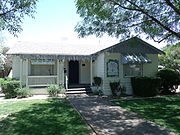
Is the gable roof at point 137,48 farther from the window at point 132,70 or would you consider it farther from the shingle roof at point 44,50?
the shingle roof at point 44,50

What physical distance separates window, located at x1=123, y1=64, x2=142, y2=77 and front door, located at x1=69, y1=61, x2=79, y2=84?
4.95 meters

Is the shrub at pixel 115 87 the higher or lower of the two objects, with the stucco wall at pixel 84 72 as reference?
lower

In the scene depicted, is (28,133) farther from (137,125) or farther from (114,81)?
(114,81)

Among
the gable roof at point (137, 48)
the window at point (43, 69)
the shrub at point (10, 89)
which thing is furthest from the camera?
the window at point (43, 69)

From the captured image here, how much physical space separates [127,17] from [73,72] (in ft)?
26.4

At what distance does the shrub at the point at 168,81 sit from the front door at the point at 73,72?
7.91m

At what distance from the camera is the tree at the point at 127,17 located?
8953mm

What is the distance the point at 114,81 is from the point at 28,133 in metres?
8.92

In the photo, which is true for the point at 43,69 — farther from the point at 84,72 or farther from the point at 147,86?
the point at 147,86

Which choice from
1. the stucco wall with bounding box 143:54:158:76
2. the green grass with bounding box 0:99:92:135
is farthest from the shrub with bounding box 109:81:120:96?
the green grass with bounding box 0:99:92:135

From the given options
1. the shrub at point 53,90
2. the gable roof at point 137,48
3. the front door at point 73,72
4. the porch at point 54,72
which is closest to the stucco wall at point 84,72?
the porch at point 54,72

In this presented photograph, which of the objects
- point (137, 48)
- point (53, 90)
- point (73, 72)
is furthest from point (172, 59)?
point (53, 90)

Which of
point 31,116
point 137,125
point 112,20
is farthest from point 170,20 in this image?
point 31,116

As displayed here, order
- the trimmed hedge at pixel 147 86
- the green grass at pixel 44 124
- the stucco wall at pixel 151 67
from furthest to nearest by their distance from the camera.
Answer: the stucco wall at pixel 151 67 < the trimmed hedge at pixel 147 86 < the green grass at pixel 44 124
